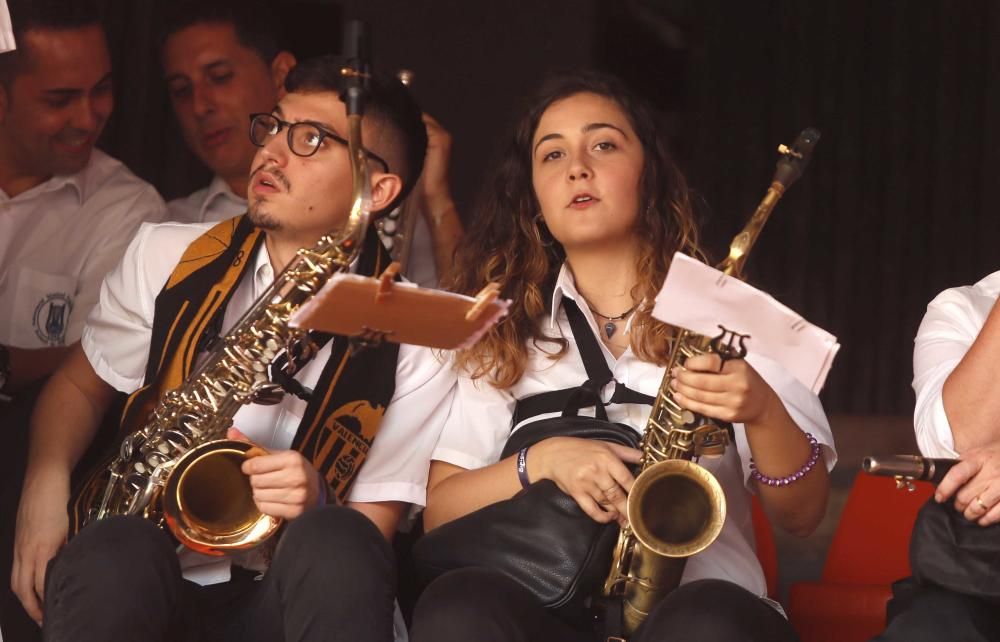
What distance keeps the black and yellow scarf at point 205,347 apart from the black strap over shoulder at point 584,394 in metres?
0.27

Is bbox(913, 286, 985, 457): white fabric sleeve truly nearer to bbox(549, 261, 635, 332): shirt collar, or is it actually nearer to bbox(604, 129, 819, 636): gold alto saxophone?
bbox(604, 129, 819, 636): gold alto saxophone

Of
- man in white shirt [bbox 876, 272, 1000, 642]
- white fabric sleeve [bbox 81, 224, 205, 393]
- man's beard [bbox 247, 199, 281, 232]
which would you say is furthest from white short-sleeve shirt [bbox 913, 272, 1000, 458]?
white fabric sleeve [bbox 81, 224, 205, 393]

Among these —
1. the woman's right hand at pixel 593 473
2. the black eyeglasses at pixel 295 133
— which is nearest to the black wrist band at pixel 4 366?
the black eyeglasses at pixel 295 133

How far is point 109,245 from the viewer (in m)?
3.49

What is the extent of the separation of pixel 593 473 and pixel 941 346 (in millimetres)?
702

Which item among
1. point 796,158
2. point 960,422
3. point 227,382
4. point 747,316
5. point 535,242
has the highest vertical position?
point 796,158

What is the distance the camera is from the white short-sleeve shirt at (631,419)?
8.52 feet

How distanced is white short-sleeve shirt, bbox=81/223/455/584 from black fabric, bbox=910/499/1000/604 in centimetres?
94

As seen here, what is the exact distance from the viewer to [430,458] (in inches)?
108

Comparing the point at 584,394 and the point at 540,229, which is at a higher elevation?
the point at 540,229

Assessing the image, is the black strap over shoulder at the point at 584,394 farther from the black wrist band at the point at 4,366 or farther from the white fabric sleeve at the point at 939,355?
the black wrist band at the point at 4,366

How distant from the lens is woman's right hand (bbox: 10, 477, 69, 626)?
2531mm

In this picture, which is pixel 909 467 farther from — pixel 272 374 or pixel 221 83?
pixel 221 83

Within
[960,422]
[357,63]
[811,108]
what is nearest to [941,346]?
[960,422]
